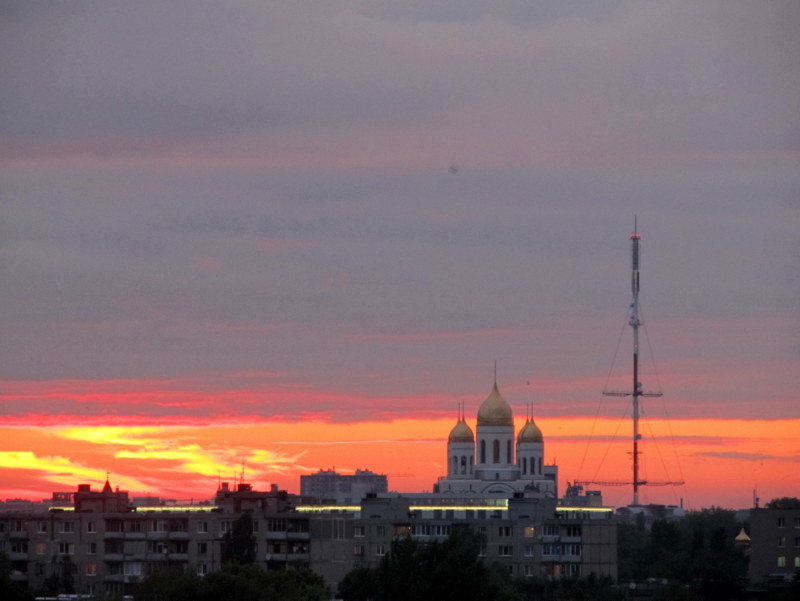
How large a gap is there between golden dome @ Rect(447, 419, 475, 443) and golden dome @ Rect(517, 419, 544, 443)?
12.3 ft

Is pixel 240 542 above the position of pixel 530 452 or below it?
below

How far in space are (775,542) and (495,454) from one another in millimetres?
53392

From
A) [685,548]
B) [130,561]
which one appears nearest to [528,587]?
[130,561]

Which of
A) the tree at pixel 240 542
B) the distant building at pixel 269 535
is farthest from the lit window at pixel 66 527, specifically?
the tree at pixel 240 542

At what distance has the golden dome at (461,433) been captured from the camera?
157750 mm

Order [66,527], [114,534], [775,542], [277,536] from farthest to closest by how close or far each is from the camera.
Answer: [775,542] → [66,527] → [114,534] → [277,536]

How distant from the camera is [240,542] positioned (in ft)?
287

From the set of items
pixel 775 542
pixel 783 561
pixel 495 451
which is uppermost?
pixel 495 451

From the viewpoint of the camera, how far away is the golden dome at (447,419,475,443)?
15775cm

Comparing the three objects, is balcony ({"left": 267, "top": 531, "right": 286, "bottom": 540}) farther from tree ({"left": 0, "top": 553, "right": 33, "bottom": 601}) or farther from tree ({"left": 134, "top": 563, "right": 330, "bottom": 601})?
tree ({"left": 0, "top": 553, "right": 33, "bottom": 601})

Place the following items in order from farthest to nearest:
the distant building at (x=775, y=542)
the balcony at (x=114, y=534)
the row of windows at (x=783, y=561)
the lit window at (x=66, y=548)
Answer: the distant building at (x=775, y=542), the row of windows at (x=783, y=561), the balcony at (x=114, y=534), the lit window at (x=66, y=548)

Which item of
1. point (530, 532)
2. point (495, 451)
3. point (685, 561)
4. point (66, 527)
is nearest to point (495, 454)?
point (495, 451)

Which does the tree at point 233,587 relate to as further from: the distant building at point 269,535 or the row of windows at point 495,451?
the row of windows at point 495,451

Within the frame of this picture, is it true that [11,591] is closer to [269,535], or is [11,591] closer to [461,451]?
[269,535]
